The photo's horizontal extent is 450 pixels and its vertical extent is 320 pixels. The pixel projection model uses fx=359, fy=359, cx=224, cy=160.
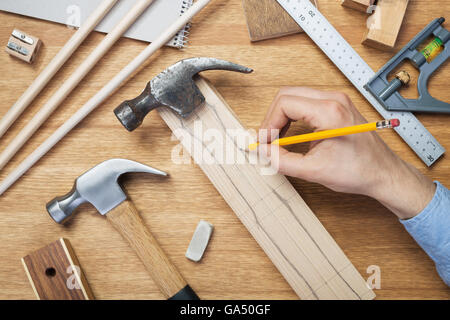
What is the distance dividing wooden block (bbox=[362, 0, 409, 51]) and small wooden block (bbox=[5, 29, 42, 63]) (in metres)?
1.03

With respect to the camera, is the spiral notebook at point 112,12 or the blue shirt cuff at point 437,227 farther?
the spiral notebook at point 112,12

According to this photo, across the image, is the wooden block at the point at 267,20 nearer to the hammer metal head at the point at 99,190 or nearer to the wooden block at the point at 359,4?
the wooden block at the point at 359,4

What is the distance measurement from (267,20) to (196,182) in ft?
1.82

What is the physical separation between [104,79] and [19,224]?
52 centimetres

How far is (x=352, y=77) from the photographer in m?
A: 1.13

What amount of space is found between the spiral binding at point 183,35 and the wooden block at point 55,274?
0.69 m

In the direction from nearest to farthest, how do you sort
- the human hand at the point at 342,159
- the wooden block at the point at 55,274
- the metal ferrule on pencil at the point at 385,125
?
1. the metal ferrule on pencil at the point at 385,125
2. the human hand at the point at 342,159
3. the wooden block at the point at 55,274

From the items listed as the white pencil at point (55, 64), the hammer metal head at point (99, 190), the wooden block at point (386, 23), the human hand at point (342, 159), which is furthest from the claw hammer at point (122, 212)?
the wooden block at point (386, 23)

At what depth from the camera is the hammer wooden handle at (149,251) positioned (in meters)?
1.04

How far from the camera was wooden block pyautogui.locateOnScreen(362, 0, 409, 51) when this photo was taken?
3.62 feet

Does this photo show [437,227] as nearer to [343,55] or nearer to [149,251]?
[343,55]

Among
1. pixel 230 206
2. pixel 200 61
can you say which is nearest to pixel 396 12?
pixel 200 61

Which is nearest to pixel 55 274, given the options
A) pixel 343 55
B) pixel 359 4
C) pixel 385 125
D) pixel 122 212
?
pixel 122 212
